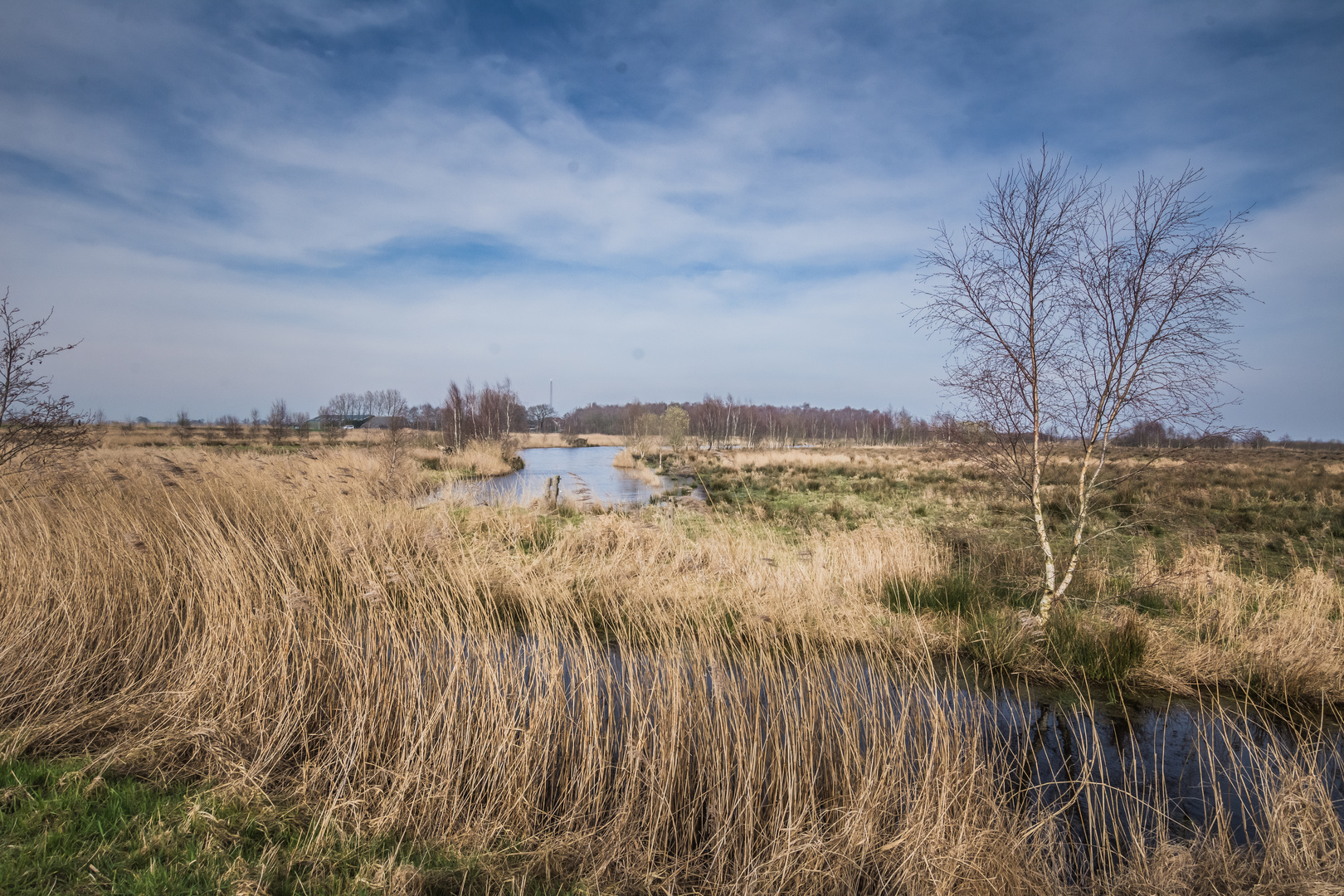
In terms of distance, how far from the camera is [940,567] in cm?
907

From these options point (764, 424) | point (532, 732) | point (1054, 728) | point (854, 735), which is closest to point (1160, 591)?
point (1054, 728)

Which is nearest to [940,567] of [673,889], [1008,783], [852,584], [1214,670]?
[852,584]

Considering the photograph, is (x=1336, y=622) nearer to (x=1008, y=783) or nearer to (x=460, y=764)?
(x=1008, y=783)

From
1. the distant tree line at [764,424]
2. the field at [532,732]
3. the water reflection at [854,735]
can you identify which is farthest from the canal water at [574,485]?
the distant tree line at [764,424]

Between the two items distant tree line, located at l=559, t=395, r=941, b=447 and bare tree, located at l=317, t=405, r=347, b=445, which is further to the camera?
distant tree line, located at l=559, t=395, r=941, b=447

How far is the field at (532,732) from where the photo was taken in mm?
3027

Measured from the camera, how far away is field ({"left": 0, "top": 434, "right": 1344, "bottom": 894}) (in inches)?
119

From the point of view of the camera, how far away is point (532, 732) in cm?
393

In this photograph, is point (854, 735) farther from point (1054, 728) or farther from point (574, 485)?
point (574, 485)

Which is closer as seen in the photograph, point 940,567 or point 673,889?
point 673,889

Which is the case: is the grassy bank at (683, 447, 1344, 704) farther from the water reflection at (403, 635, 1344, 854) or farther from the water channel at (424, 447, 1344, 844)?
the water reflection at (403, 635, 1344, 854)

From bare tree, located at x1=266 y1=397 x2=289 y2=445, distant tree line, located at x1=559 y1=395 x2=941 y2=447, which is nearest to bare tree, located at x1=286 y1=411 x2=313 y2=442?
bare tree, located at x1=266 y1=397 x2=289 y2=445

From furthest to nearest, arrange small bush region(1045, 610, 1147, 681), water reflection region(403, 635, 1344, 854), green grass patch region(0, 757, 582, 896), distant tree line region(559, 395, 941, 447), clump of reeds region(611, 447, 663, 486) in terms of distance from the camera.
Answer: distant tree line region(559, 395, 941, 447) < clump of reeds region(611, 447, 663, 486) < small bush region(1045, 610, 1147, 681) < water reflection region(403, 635, 1344, 854) < green grass patch region(0, 757, 582, 896)

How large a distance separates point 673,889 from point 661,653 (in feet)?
5.20
